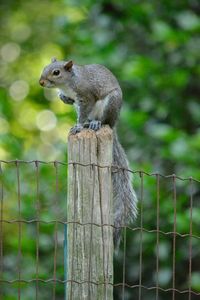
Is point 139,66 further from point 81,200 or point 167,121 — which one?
point 81,200

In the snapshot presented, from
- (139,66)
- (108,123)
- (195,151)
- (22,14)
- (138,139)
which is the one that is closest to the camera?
(108,123)

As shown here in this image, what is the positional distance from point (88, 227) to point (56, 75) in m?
1.43

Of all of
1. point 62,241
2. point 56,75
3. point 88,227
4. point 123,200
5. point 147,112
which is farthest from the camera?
point 147,112

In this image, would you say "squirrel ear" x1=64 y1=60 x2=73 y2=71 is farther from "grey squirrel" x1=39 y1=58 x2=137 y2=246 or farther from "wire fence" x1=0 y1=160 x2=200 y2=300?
"wire fence" x1=0 y1=160 x2=200 y2=300

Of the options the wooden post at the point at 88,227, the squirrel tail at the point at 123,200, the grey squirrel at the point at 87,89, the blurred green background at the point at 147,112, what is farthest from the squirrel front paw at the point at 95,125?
the blurred green background at the point at 147,112

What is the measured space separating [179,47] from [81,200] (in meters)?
3.16

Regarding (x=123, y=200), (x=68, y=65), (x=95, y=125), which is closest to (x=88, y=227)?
(x=123, y=200)

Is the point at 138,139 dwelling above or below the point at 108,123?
above

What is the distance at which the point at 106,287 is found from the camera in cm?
379

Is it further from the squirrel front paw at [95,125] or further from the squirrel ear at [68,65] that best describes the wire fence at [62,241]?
the squirrel front paw at [95,125]

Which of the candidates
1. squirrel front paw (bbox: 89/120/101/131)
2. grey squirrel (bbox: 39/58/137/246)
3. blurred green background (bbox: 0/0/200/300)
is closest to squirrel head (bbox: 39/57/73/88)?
grey squirrel (bbox: 39/58/137/246)

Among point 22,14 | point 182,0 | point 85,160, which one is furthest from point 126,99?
point 22,14

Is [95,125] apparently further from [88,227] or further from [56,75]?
[88,227]

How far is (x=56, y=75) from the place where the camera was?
5.01 meters
